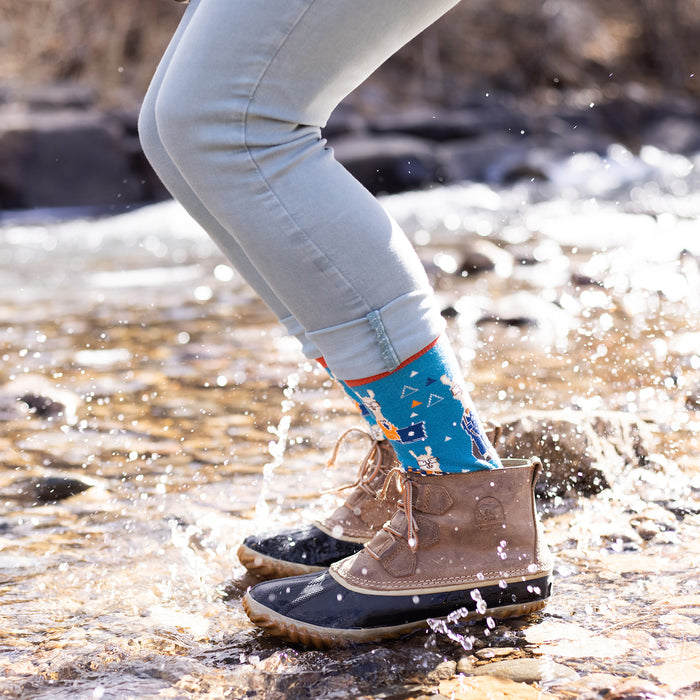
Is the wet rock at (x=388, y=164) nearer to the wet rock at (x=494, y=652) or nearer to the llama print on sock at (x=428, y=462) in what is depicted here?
the llama print on sock at (x=428, y=462)

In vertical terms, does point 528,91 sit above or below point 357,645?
above

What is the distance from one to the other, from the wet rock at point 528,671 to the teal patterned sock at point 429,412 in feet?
0.88

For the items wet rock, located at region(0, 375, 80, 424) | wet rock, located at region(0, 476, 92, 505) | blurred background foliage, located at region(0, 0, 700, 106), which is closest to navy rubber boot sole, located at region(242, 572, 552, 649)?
wet rock, located at region(0, 476, 92, 505)

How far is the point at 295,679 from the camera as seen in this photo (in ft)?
3.72

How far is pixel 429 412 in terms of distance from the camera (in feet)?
3.89

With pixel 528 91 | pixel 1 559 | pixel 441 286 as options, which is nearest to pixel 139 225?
pixel 441 286

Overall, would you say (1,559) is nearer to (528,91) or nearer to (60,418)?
(60,418)

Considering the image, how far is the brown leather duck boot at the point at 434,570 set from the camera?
4.12 ft

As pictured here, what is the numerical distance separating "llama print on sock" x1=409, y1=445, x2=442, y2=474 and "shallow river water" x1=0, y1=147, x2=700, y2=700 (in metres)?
0.23

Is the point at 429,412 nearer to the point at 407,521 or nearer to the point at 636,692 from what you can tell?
the point at 407,521

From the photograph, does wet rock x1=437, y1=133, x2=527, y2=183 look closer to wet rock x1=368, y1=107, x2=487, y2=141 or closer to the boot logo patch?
wet rock x1=368, y1=107, x2=487, y2=141

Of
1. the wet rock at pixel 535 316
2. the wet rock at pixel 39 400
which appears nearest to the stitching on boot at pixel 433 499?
the wet rock at pixel 39 400

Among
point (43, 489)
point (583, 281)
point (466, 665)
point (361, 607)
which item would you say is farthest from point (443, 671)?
point (583, 281)

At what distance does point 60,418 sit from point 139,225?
6068 mm
